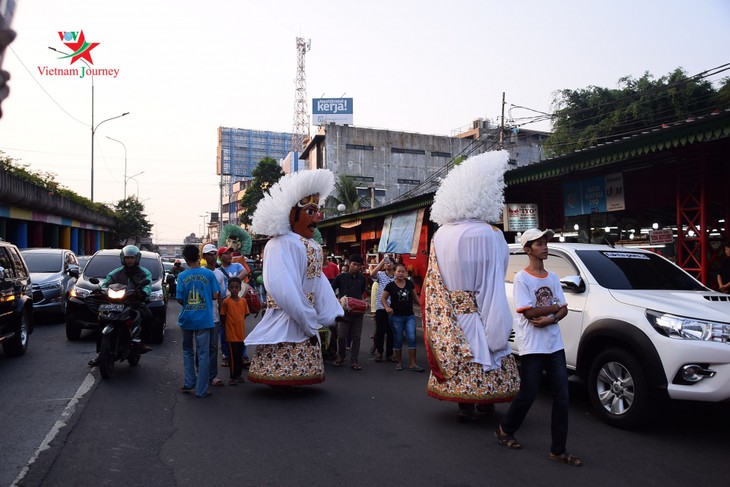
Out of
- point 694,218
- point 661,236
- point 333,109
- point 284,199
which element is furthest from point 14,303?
point 333,109

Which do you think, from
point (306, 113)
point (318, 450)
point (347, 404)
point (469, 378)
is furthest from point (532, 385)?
point (306, 113)

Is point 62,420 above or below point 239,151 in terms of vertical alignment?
below

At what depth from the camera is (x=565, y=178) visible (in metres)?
12.2

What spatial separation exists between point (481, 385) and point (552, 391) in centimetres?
87

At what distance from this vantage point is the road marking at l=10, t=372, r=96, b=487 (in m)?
4.26

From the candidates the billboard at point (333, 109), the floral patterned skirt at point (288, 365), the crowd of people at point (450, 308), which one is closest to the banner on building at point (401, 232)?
the crowd of people at point (450, 308)

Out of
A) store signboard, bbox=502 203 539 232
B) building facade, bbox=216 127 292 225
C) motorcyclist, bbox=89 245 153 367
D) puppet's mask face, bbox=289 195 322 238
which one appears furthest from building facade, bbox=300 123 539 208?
building facade, bbox=216 127 292 225

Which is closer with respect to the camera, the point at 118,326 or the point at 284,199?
the point at 284,199

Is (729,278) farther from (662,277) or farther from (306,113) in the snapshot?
(306,113)

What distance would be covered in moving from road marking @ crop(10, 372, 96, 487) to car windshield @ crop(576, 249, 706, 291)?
5.38m

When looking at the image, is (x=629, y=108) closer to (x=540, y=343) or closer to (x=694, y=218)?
(x=694, y=218)

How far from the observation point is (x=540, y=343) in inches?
181

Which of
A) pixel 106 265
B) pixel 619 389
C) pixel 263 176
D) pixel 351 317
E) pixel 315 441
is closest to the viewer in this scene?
pixel 315 441

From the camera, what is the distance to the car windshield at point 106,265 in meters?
11.4
